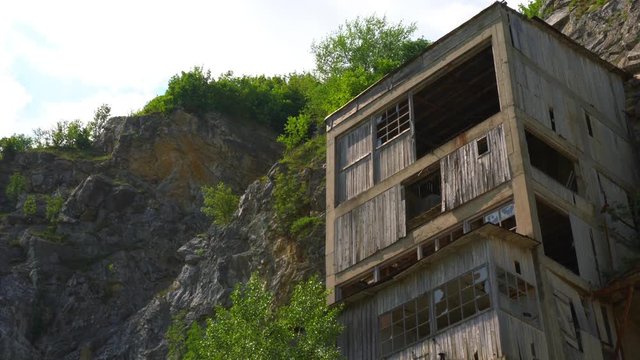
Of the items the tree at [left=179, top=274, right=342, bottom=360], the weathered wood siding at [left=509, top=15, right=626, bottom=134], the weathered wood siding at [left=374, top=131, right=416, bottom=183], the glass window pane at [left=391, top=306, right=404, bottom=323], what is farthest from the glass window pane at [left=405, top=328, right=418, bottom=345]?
the weathered wood siding at [left=509, top=15, right=626, bottom=134]

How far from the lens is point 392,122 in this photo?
1431 inches

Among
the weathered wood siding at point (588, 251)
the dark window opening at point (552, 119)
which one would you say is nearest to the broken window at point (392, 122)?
the dark window opening at point (552, 119)

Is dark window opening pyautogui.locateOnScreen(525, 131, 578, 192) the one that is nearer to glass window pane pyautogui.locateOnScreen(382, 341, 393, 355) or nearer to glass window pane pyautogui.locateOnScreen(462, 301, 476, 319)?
glass window pane pyautogui.locateOnScreen(462, 301, 476, 319)

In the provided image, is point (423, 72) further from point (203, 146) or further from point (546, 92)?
point (203, 146)

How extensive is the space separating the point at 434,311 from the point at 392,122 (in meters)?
10.4

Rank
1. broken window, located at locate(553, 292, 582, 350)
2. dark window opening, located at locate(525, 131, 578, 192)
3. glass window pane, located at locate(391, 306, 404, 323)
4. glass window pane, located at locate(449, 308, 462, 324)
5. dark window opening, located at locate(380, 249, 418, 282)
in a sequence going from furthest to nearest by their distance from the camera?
dark window opening, located at locate(525, 131, 578, 192) → dark window opening, located at locate(380, 249, 418, 282) → glass window pane, located at locate(391, 306, 404, 323) → broken window, located at locate(553, 292, 582, 350) → glass window pane, located at locate(449, 308, 462, 324)

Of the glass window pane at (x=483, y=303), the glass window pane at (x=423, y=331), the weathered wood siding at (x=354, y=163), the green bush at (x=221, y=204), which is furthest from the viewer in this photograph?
Answer: the green bush at (x=221, y=204)

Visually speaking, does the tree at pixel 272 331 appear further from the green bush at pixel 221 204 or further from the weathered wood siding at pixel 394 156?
the green bush at pixel 221 204

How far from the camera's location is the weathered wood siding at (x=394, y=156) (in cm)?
3462

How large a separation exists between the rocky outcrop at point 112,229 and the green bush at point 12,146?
0.73 m

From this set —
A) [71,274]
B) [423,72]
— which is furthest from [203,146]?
[423,72]

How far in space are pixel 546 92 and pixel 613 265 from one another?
6.82 meters

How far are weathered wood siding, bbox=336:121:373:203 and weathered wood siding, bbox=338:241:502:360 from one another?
6185 mm

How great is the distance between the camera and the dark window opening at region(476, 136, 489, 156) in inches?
1249
